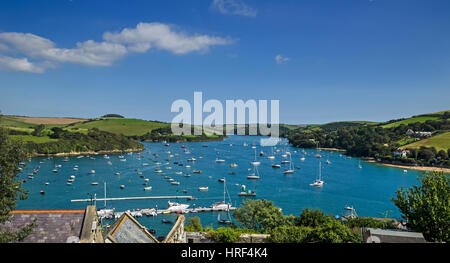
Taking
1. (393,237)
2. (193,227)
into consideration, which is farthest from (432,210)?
(193,227)

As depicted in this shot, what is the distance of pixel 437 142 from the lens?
76000mm

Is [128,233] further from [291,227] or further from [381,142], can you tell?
[381,142]

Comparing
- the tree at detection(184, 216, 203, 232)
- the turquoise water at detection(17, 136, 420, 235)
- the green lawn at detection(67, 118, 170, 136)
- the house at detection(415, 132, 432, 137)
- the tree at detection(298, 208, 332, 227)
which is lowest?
the turquoise water at detection(17, 136, 420, 235)

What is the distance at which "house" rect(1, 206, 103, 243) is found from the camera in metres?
5.82

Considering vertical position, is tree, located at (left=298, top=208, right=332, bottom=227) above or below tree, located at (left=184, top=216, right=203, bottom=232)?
above

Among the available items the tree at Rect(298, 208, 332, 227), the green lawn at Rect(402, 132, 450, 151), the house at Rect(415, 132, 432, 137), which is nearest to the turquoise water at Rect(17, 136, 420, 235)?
the tree at Rect(298, 208, 332, 227)

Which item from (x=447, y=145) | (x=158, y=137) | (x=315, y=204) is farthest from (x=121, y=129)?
(x=447, y=145)

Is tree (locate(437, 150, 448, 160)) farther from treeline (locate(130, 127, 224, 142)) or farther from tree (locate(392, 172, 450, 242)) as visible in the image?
treeline (locate(130, 127, 224, 142))

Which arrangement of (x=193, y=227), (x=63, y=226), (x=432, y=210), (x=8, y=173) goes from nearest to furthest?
(x=63, y=226) < (x=8, y=173) < (x=432, y=210) < (x=193, y=227)

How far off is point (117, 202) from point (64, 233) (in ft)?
110

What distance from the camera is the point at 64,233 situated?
19.4 ft

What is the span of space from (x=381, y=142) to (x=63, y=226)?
100 m

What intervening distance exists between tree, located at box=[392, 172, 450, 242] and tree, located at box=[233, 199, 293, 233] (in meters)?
9.13
